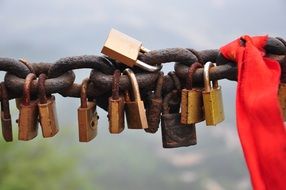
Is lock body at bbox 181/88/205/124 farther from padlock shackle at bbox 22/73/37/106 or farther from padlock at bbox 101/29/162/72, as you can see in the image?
padlock shackle at bbox 22/73/37/106

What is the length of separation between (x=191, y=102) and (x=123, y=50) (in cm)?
12

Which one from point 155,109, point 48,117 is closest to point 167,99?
point 155,109

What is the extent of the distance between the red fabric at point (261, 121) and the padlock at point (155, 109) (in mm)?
122

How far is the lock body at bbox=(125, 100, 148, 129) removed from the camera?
0.63 m

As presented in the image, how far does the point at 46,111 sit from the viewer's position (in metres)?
0.62

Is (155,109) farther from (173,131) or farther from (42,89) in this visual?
(42,89)

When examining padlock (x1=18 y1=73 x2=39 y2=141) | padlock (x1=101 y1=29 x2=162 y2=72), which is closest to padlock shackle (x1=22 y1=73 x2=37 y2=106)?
padlock (x1=18 y1=73 x2=39 y2=141)

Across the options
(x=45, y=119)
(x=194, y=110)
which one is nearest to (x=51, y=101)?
(x=45, y=119)

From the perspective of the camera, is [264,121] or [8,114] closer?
[264,121]

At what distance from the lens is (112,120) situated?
62 cm

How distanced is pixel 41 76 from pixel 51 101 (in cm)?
4

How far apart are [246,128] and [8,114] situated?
1.11ft

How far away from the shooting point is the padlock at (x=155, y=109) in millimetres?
655

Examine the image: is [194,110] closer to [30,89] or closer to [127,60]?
[127,60]
